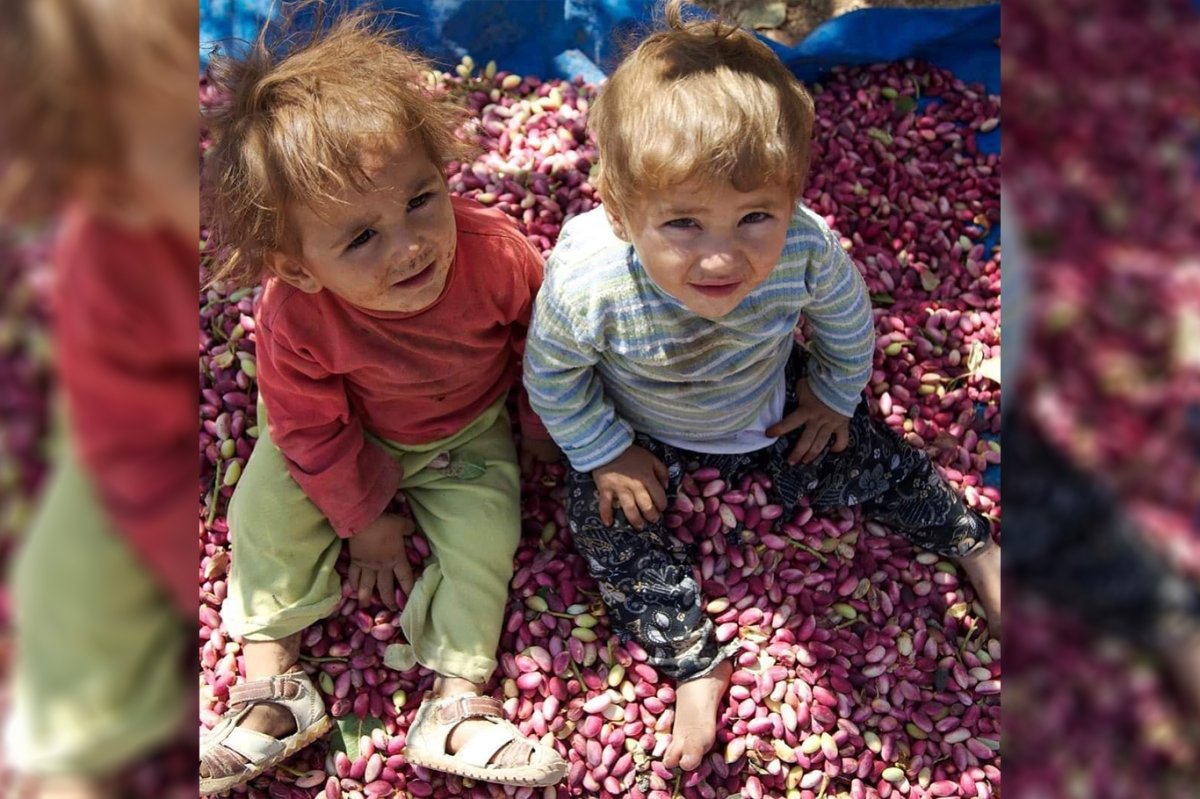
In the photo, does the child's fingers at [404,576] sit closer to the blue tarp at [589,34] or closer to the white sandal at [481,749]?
the white sandal at [481,749]

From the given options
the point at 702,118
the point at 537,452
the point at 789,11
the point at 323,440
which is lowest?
the point at 537,452

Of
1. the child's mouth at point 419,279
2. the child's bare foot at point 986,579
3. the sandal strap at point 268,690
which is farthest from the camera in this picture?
the child's bare foot at point 986,579

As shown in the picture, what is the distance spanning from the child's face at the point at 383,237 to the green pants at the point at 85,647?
127cm

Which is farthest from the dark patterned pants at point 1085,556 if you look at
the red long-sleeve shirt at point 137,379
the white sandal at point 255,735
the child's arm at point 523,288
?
the white sandal at point 255,735

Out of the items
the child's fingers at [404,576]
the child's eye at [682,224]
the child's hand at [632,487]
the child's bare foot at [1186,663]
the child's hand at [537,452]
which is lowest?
the child's fingers at [404,576]

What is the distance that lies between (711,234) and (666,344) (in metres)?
0.33

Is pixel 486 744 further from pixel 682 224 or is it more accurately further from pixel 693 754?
pixel 682 224

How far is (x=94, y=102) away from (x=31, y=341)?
0.28ft

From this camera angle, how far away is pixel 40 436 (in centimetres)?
37

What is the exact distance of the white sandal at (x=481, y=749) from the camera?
1.98 m

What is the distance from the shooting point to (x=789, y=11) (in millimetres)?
2764

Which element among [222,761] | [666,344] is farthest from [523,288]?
[222,761]

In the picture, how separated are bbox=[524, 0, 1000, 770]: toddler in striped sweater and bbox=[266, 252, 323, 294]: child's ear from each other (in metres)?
0.39

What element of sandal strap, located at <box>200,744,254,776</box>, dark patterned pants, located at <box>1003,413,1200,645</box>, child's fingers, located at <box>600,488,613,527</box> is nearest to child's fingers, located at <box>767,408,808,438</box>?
child's fingers, located at <box>600,488,613,527</box>
